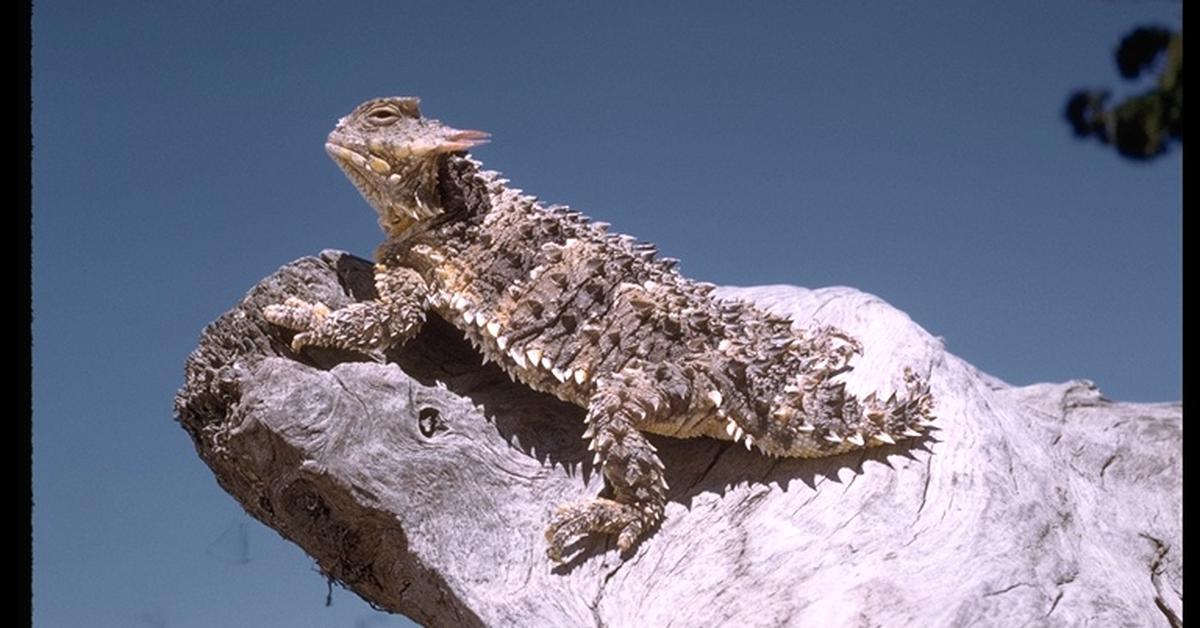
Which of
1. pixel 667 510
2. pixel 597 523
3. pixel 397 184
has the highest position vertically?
pixel 397 184

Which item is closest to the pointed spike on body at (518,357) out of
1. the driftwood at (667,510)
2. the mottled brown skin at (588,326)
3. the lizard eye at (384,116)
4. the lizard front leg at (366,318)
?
the mottled brown skin at (588,326)

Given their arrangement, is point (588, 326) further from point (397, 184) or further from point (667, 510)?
point (397, 184)

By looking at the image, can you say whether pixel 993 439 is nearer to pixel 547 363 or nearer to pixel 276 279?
pixel 547 363

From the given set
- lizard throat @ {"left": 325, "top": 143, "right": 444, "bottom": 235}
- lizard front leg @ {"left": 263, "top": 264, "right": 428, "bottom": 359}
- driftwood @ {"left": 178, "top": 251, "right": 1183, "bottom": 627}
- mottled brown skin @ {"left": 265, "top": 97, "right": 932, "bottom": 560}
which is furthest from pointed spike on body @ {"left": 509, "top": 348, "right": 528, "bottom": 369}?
lizard throat @ {"left": 325, "top": 143, "right": 444, "bottom": 235}

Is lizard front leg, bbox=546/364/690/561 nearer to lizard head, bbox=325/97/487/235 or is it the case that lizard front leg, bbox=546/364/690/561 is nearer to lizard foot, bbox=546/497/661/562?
lizard foot, bbox=546/497/661/562

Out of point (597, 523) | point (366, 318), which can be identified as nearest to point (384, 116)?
point (366, 318)
